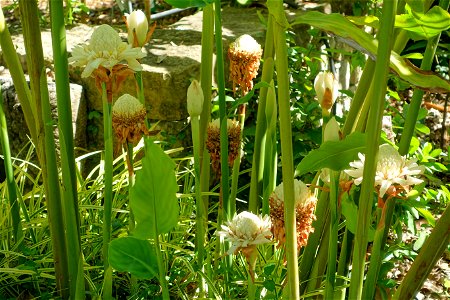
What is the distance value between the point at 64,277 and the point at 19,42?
1.64 metres

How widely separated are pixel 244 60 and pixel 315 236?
0.38 metres

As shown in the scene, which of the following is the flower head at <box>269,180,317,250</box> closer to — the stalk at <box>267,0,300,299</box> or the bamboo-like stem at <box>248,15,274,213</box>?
the stalk at <box>267,0,300,299</box>

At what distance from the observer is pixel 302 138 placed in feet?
7.42

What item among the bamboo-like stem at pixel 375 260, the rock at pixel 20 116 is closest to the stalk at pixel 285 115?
the bamboo-like stem at pixel 375 260

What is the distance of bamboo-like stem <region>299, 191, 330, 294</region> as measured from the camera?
3.89 feet

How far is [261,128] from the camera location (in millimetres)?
1327

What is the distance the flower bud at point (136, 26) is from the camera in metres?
1.14

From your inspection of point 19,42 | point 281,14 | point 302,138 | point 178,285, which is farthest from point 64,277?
point 19,42

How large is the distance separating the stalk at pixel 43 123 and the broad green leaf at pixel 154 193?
27 cm

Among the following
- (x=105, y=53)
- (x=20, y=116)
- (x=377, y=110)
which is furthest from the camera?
(x=20, y=116)

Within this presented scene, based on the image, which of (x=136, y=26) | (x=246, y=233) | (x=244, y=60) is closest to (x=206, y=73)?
(x=244, y=60)

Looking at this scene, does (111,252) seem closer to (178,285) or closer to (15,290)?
(178,285)

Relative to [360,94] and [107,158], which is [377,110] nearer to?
[360,94]

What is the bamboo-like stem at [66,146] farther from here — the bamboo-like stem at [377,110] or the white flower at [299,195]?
the bamboo-like stem at [377,110]
